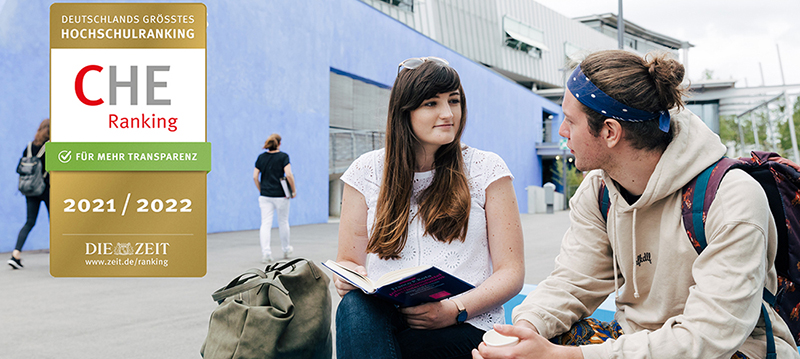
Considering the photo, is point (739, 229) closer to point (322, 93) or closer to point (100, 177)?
point (100, 177)

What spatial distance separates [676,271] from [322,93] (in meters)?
14.1

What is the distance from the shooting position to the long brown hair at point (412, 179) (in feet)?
7.07

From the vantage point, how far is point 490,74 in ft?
87.2

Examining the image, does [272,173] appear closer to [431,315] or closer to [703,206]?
[431,315]

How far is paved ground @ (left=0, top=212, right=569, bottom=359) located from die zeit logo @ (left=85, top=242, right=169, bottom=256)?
21.5 inches

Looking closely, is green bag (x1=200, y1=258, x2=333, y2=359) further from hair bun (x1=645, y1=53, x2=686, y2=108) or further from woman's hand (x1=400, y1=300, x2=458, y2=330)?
hair bun (x1=645, y1=53, x2=686, y2=108)

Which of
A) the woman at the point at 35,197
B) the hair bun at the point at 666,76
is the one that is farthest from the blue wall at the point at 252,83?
the hair bun at the point at 666,76

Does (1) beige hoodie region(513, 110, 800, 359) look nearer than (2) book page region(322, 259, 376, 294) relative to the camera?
Yes

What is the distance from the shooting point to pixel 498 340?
154cm

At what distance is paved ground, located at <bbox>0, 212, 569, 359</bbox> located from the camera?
11.8 feet

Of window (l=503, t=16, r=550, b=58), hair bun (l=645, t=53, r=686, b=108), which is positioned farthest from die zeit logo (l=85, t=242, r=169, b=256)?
window (l=503, t=16, r=550, b=58)

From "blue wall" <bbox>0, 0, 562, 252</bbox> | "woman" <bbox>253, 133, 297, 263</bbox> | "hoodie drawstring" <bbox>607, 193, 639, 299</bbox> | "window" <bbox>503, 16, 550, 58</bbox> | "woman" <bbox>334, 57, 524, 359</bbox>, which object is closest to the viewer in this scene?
"hoodie drawstring" <bbox>607, 193, 639, 299</bbox>

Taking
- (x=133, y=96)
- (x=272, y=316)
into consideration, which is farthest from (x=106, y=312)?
(x=133, y=96)

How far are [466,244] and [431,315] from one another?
370 mm
